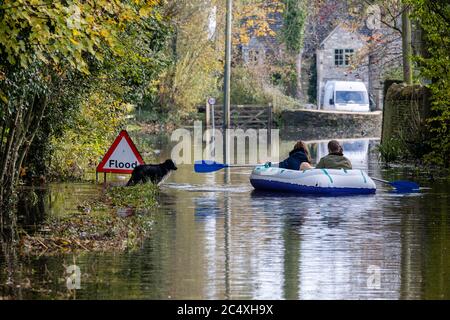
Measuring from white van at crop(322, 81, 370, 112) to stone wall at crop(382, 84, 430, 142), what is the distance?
107ft

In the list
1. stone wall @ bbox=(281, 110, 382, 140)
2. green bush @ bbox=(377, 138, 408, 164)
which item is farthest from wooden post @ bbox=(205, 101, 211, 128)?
green bush @ bbox=(377, 138, 408, 164)

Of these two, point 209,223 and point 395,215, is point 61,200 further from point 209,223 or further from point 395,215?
point 395,215

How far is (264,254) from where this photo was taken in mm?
16203

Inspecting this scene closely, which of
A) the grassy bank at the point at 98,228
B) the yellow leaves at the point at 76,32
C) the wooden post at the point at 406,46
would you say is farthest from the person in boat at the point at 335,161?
the wooden post at the point at 406,46

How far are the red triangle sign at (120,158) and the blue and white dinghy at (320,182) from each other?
9.64 feet

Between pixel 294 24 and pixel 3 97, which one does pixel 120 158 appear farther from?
pixel 294 24

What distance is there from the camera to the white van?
74750 mm

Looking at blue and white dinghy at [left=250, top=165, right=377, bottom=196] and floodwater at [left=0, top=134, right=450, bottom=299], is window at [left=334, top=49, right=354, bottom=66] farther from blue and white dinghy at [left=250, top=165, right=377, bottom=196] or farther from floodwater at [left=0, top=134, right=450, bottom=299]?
floodwater at [left=0, top=134, right=450, bottom=299]

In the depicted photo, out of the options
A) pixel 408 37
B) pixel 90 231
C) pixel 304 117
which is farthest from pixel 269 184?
pixel 304 117

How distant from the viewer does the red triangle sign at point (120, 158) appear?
1001 inches

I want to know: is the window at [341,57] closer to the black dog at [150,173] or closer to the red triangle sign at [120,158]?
the black dog at [150,173]

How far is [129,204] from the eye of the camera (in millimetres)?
22234

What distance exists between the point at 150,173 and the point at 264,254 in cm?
1085
